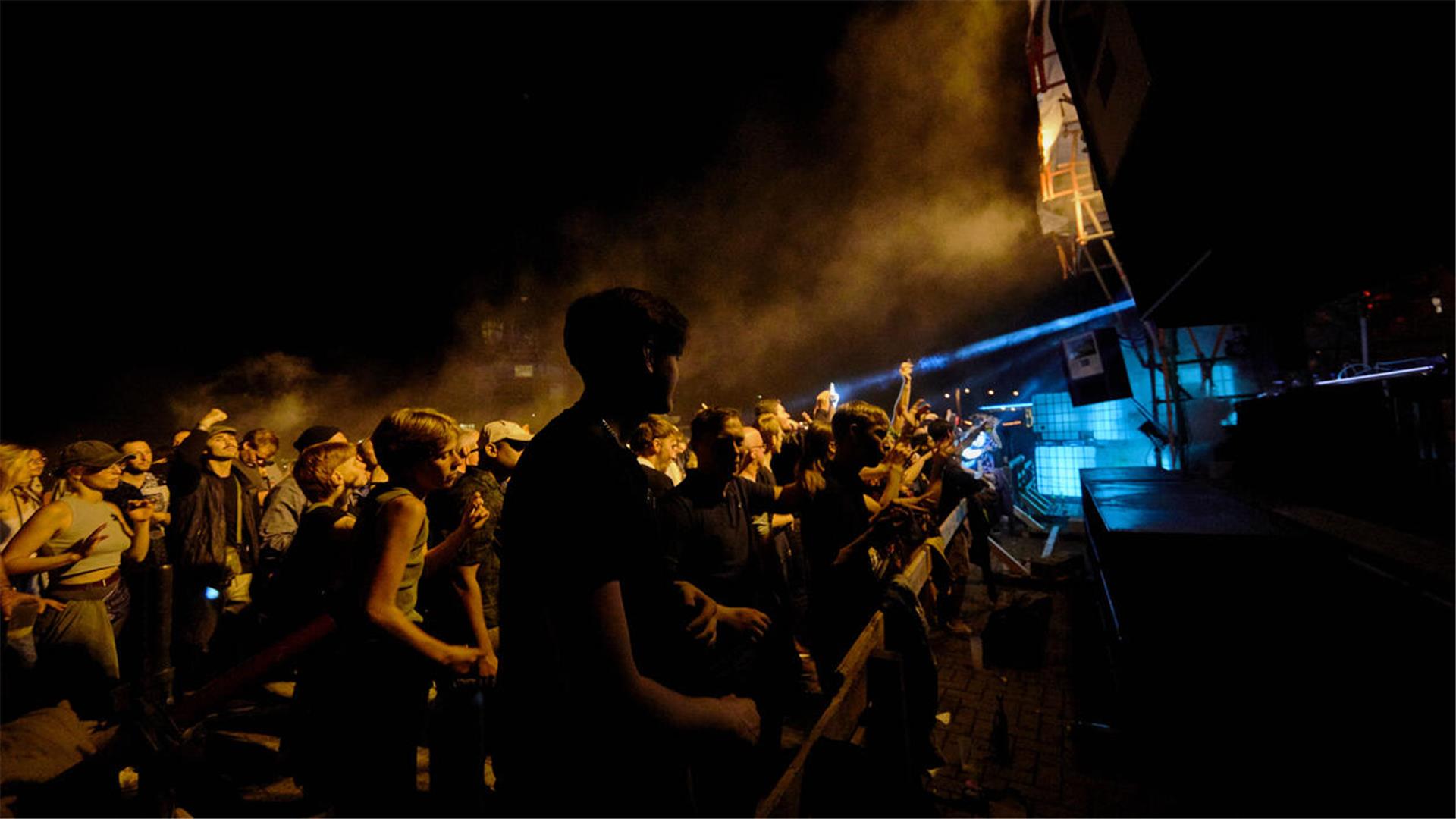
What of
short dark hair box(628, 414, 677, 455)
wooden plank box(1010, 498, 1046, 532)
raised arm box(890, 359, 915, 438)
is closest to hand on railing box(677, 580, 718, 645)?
short dark hair box(628, 414, 677, 455)

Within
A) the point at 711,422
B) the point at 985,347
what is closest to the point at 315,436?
the point at 711,422

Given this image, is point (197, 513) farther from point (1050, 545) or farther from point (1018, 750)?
point (1050, 545)

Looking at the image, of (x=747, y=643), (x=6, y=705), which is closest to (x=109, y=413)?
(x=6, y=705)

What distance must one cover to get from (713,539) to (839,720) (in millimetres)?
1154

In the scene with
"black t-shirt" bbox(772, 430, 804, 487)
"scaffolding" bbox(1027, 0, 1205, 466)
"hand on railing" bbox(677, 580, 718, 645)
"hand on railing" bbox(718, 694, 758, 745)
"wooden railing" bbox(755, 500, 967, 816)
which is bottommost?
"wooden railing" bbox(755, 500, 967, 816)

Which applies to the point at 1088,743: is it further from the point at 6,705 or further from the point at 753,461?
the point at 6,705

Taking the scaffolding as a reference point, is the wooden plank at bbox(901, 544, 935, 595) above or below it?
below

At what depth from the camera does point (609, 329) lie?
157 cm

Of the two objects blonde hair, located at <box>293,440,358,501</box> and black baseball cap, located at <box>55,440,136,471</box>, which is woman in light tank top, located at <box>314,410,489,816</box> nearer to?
blonde hair, located at <box>293,440,358,501</box>

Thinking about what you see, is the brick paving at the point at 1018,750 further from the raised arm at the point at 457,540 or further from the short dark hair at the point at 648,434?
the raised arm at the point at 457,540

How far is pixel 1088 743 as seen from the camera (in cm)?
380

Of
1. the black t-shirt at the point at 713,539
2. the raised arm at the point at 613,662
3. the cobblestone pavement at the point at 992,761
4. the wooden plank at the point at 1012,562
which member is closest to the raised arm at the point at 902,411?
the cobblestone pavement at the point at 992,761

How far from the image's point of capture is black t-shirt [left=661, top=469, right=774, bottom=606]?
3.01m

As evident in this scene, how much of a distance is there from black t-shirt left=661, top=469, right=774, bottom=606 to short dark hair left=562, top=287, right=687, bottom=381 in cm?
145
